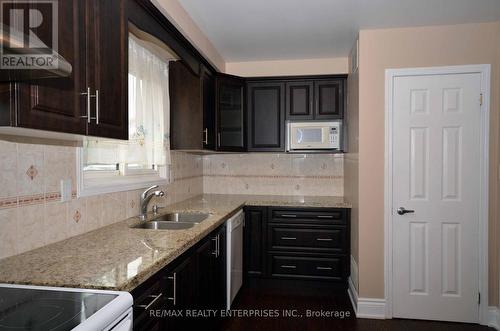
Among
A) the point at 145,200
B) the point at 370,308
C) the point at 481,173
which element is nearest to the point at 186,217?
the point at 145,200

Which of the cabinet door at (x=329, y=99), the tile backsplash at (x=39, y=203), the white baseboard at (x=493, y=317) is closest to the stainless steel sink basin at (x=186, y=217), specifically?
the tile backsplash at (x=39, y=203)

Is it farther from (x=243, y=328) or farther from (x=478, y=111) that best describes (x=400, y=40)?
(x=243, y=328)

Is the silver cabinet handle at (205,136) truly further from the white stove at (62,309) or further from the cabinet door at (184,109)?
the white stove at (62,309)

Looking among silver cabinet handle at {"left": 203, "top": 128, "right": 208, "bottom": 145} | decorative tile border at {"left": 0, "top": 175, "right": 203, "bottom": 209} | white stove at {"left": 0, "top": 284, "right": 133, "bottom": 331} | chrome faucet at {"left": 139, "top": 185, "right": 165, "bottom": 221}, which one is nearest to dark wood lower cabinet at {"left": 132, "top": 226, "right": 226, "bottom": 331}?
white stove at {"left": 0, "top": 284, "right": 133, "bottom": 331}

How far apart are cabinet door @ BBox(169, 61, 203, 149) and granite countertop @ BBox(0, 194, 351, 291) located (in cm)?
112

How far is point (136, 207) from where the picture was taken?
233 centimetres

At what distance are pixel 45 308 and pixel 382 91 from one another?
2.73 meters

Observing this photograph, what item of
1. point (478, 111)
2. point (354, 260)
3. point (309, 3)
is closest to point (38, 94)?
point (309, 3)

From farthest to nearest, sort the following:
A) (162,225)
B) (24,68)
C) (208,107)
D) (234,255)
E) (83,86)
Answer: (208,107)
(234,255)
(162,225)
(83,86)
(24,68)

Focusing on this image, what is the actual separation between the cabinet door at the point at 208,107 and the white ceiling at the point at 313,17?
0.38 metres

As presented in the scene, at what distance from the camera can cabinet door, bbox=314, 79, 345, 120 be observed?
3406mm

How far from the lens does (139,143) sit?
245 centimetres

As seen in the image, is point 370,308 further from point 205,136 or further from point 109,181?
point 109,181

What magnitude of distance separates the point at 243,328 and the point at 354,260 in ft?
4.02
